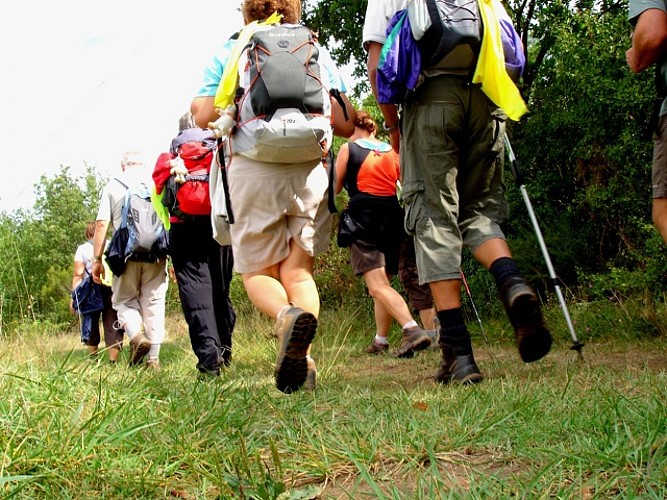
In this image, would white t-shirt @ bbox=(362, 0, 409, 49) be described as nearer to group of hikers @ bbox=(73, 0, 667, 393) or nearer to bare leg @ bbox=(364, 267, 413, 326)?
group of hikers @ bbox=(73, 0, 667, 393)

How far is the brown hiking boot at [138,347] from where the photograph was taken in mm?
6004

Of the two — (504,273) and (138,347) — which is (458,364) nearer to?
(504,273)

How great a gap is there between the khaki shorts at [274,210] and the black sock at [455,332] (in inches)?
31.1

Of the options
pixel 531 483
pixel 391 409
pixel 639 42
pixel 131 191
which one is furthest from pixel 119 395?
pixel 131 191

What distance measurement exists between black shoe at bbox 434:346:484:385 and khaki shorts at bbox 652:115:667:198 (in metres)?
1.17

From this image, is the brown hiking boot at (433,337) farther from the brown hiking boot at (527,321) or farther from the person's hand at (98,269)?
the person's hand at (98,269)

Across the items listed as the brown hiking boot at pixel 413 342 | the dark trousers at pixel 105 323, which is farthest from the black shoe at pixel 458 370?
the dark trousers at pixel 105 323

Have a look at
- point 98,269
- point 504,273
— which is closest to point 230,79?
point 504,273

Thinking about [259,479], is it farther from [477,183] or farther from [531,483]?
[477,183]

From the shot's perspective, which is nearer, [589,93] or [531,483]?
[531,483]

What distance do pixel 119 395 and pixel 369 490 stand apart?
1.33 metres

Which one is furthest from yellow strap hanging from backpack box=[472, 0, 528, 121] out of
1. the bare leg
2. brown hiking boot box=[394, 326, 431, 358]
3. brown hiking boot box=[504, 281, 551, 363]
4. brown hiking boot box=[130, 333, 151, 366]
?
brown hiking boot box=[130, 333, 151, 366]

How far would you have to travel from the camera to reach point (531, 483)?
1.87 meters

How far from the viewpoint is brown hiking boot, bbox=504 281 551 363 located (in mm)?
3398
